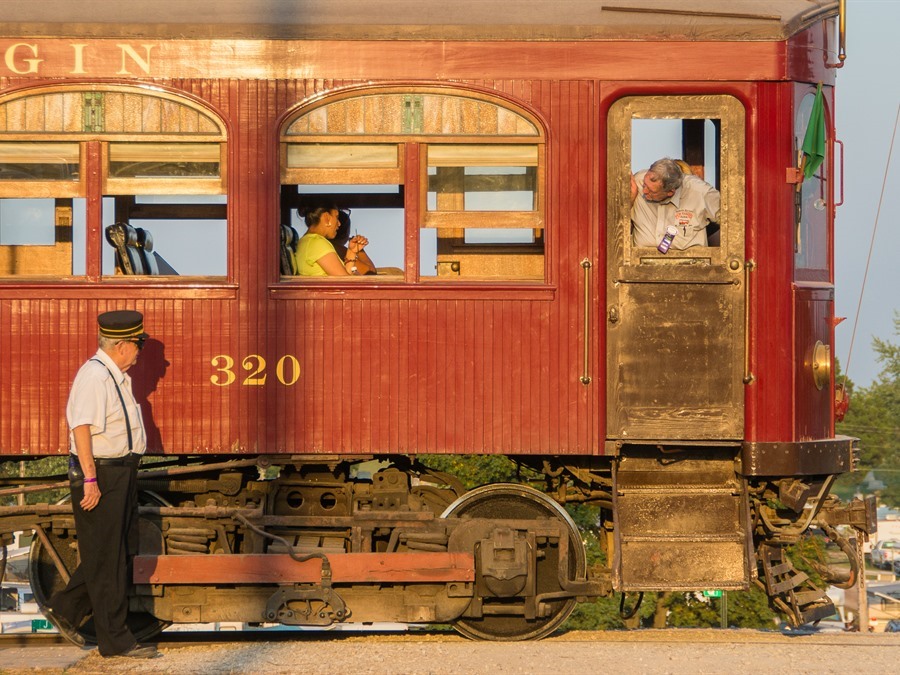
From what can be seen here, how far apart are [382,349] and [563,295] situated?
1112 mm

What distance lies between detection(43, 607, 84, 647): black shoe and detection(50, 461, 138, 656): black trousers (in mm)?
347

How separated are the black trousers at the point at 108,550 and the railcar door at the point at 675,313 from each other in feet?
9.26

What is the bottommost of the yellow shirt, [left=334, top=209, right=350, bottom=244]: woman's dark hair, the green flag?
the yellow shirt

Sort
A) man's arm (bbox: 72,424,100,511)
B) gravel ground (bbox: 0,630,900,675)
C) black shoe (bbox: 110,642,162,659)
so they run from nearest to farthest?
1. gravel ground (bbox: 0,630,900,675)
2. man's arm (bbox: 72,424,100,511)
3. black shoe (bbox: 110,642,162,659)

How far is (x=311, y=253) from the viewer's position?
7.52 m

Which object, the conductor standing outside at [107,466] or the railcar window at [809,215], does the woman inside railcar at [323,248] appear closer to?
the conductor standing outside at [107,466]

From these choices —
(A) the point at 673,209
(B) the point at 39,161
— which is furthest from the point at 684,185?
(B) the point at 39,161

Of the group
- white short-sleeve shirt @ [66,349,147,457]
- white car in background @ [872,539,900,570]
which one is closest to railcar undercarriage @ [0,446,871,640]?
white short-sleeve shirt @ [66,349,147,457]

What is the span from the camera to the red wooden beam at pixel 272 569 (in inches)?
283

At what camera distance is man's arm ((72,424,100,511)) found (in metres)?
6.71

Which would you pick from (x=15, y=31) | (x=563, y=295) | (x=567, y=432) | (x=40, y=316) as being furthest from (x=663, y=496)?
(x=15, y=31)

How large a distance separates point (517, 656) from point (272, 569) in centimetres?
151

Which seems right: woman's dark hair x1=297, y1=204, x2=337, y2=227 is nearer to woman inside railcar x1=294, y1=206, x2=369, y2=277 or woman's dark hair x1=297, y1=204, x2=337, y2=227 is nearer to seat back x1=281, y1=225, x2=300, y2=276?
woman inside railcar x1=294, y1=206, x2=369, y2=277

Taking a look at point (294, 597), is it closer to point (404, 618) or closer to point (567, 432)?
point (404, 618)
